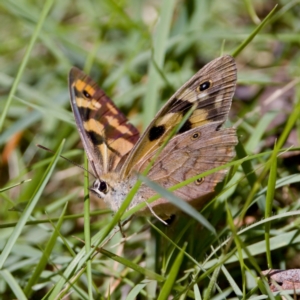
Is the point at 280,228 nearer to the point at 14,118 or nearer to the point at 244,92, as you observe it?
the point at 244,92

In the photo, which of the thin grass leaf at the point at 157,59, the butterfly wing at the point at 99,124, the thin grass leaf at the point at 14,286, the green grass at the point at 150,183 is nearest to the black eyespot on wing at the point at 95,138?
the butterfly wing at the point at 99,124

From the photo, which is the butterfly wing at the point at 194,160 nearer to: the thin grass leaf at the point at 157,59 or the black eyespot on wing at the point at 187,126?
the black eyespot on wing at the point at 187,126

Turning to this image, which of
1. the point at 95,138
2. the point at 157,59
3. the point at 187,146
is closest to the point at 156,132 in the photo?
the point at 187,146

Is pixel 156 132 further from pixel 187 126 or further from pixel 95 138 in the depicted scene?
pixel 95 138

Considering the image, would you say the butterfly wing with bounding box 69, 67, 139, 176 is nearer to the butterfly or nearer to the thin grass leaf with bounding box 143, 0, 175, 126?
the butterfly

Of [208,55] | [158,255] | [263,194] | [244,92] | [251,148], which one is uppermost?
[208,55]

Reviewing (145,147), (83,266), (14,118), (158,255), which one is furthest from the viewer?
(14,118)

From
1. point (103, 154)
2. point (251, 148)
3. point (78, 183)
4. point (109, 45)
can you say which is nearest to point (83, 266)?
point (103, 154)
